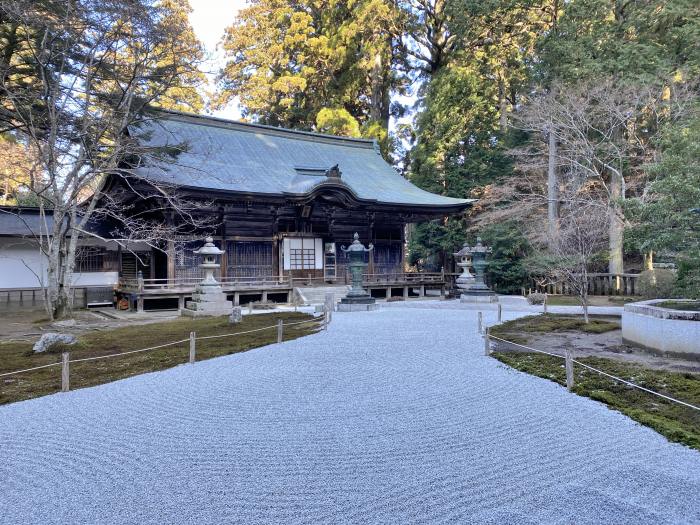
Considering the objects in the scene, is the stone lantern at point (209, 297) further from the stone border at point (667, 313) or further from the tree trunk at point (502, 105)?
the tree trunk at point (502, 105)

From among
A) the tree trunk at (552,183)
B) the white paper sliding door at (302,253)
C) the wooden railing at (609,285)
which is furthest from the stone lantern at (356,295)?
the tree trunk at (552,183)

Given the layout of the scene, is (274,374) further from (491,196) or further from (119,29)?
(491,196)

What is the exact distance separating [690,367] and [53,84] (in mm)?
15186

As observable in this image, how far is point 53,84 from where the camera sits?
11.8 meters

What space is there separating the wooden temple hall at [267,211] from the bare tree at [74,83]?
4.83ft

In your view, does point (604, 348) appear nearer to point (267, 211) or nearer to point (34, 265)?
point (267, 211)

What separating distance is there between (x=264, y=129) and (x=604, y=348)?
18690mm

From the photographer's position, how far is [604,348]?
26.0 feet

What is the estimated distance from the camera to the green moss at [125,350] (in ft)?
19.9

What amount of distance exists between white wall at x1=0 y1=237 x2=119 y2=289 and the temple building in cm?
57

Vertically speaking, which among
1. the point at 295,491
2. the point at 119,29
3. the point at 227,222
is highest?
the point at 119,29

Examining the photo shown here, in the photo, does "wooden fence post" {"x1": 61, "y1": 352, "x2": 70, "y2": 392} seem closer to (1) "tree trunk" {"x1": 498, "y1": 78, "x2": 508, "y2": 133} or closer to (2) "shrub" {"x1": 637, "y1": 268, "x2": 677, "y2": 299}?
(2) "shrub" {"x1": 637, "y1": 268, "x2": 677, "y2": 299}

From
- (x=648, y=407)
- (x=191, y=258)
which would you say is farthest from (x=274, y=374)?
(x=191, y=258)

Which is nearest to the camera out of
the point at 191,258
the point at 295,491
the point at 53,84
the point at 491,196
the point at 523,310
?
the point at 295,491
